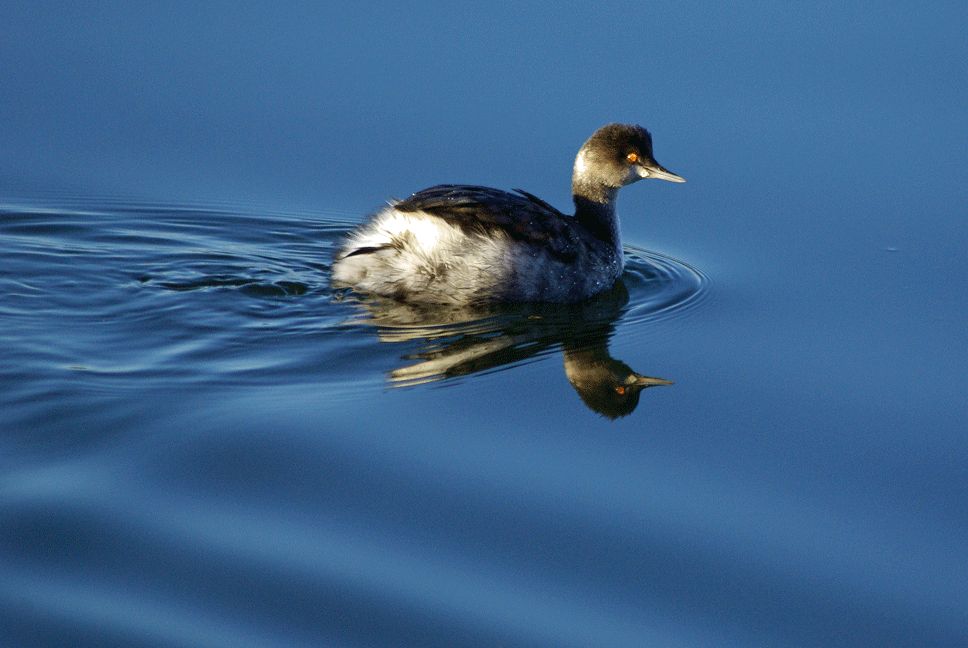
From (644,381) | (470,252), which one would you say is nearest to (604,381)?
(644,381)

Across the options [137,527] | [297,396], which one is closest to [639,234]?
[297,396]

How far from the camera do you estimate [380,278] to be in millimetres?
6926

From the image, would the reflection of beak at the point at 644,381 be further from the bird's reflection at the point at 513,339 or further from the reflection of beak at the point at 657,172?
the reflection of beak at the point at 657,172

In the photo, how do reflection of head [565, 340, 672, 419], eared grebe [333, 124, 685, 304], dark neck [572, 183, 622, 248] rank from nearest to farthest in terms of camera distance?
1. reflection of head [565, 340, 672, 419]
2. eared grebe [333, 124, 685, 304]
3. dark neck [572, 183, 622, 248]

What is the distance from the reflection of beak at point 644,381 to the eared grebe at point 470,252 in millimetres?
1177

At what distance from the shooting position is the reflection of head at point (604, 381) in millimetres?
5691

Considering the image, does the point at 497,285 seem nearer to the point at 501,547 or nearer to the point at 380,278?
the point at 380,278

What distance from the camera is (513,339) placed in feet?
21.2

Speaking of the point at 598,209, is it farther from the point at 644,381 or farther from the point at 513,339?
the point at 644,381

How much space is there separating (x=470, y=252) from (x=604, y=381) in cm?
132

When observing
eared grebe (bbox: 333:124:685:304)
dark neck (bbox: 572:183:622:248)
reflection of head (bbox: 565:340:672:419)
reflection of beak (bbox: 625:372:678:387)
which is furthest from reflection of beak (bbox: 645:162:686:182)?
reflection of beak (bbox: 625:372:678:387)

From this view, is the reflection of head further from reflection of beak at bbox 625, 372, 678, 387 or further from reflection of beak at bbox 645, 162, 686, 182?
reflection of beak at bbox 645, 162, 686, 182

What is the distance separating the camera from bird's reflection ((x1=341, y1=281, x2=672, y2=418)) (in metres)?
5.84

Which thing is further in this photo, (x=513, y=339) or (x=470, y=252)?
(x=470, y=252)
